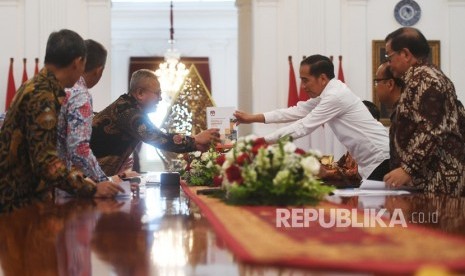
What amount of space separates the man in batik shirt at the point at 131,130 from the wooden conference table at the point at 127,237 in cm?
137

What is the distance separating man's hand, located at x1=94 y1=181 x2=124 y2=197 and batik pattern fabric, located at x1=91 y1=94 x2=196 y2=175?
3.68ft

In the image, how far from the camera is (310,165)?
2.21m

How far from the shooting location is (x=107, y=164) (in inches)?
175

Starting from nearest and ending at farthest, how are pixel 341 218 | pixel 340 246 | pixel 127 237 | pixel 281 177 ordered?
pixel 340 246, pixel 127 237, pixel 341 218, pixel 281 177

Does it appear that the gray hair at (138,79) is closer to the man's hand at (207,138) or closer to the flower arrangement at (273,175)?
the man's hand at (207,138)

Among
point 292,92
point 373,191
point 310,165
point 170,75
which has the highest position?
point 170,75

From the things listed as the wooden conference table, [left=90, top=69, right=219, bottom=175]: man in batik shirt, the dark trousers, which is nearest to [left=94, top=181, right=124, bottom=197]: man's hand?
the wooden conference table

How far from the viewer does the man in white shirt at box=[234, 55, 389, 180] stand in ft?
15.6

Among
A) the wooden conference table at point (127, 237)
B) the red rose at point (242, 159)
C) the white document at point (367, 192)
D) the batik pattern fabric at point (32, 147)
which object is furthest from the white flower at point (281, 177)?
the white document at point (367, 192)

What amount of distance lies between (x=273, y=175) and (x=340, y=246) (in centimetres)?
78

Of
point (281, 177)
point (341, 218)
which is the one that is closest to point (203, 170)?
point (281, 177)

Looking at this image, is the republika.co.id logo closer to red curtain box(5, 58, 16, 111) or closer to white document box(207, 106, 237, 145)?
white document box(207, 106, 237, 145)

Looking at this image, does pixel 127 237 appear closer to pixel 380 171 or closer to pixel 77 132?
pixel 77 132

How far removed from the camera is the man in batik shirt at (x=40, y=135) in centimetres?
272
